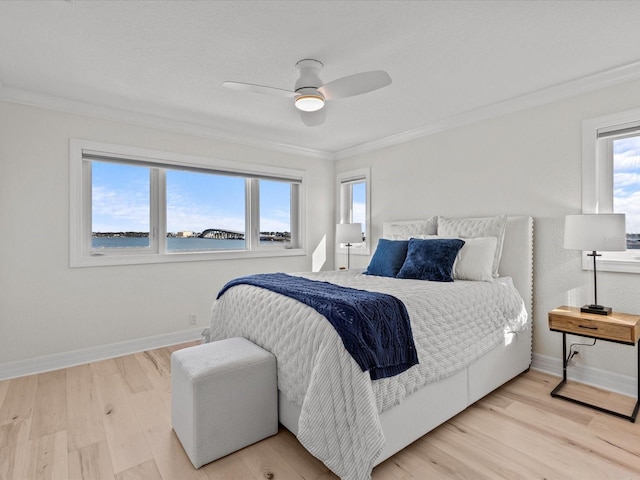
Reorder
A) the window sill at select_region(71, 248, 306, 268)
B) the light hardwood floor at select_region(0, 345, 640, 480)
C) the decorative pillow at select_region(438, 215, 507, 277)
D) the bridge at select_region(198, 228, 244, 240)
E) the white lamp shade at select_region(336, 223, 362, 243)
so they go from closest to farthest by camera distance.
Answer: the light hardwood floor at select_region(0, 345, 640, 480) → the decorative pillow at select_region(438, 215, 507, 277) → the window sill at select_region(71, 248, 306, 268) → the bridge at select_region(198, 228, 244, 240) → the white lamp shade at select_region(336, 223, 362, 243)

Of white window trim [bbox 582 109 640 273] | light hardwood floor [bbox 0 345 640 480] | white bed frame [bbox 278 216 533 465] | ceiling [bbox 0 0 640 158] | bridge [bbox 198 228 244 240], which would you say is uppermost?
ceiling [bbox 0 0 640 158]

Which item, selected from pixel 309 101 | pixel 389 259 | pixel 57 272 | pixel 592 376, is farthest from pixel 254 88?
pixel 592 376

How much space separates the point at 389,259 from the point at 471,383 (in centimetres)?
126

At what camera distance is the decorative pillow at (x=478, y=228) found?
10.0 feet

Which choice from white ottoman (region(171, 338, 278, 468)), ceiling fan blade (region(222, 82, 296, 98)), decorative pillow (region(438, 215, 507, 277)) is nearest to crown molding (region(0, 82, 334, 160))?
ceiling fan blade (region(222, 82, 296, 98))

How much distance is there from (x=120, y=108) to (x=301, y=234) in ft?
8.52

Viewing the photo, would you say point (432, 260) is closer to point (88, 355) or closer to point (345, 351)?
point (345, 351)

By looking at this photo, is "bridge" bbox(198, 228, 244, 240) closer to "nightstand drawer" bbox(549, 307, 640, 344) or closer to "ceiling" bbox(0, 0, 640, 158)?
"ceiling" bbox(0, 0, 640, 158)

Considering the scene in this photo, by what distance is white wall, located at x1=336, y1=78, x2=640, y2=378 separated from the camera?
2680 mm

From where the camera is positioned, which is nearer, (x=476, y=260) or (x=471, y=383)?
(x=471, y=383)

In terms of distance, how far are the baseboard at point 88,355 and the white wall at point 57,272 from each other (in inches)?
1.7

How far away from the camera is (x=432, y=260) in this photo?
2.87 meters

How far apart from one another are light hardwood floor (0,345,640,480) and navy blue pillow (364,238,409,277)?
1239mm

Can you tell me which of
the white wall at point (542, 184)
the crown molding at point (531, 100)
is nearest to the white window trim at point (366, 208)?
the crown molding at point (531, 100)
